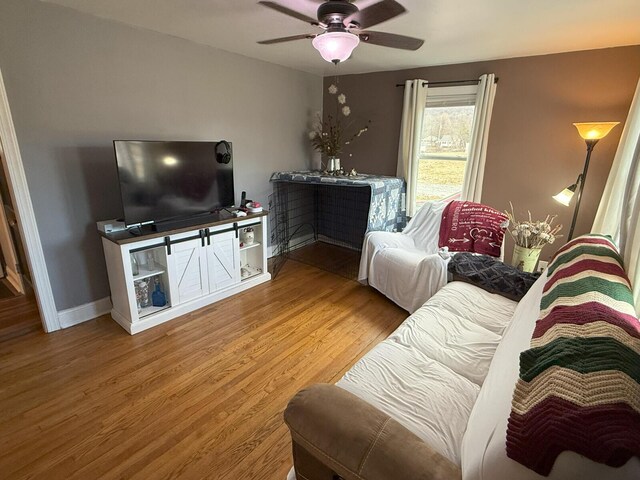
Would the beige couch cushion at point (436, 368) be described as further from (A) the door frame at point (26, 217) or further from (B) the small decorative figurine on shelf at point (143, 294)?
(A) the door frame at point (26, 217)

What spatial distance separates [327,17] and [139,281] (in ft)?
7.66

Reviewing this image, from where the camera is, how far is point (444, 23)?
2.19 meters

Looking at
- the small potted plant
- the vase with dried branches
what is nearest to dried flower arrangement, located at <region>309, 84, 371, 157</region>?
the vase with dried branches

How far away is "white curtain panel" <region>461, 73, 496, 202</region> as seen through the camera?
10.2 feet

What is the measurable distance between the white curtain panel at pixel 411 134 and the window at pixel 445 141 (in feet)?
0.36

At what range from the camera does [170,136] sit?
2.89m

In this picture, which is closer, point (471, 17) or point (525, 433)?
point (525, 433)

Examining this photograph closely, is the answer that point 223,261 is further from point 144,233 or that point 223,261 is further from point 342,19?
point 342,19

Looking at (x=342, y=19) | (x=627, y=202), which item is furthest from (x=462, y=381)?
(x=342, y=19)

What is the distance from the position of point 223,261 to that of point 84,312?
1.15 metres

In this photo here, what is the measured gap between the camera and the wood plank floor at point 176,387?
1522mm

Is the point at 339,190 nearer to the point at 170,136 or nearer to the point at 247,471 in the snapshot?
the point at 170,136

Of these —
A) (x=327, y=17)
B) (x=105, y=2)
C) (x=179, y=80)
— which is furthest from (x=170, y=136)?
(x=327, y=17)

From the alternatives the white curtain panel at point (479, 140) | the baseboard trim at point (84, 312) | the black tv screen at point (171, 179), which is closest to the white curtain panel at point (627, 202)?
the white curtain panel at point (479, 140)
